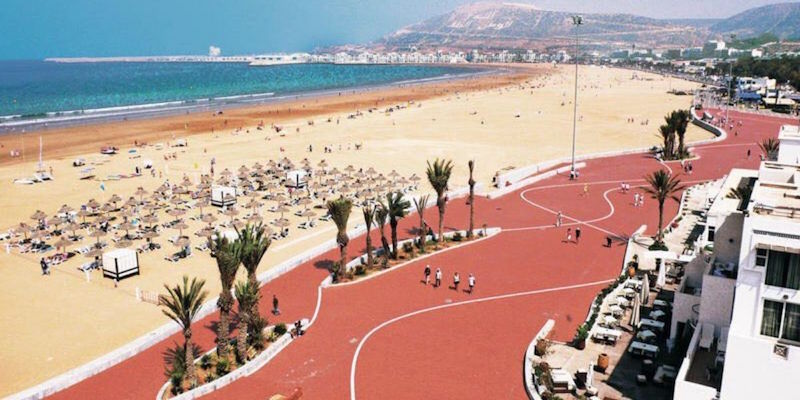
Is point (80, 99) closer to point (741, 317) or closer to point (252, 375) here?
point (252, 375)

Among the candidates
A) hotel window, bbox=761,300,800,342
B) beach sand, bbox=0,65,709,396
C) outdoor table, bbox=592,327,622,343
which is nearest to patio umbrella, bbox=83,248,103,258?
beach sand, bbox=0,65,709,396

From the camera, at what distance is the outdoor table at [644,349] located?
1976cm

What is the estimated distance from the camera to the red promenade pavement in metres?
19.0

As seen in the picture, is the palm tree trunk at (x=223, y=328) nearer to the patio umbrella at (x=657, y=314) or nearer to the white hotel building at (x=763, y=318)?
the white hotel building at (x=763, y=318)

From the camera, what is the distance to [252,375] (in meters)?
19.7

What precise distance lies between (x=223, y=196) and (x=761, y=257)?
1302 inches

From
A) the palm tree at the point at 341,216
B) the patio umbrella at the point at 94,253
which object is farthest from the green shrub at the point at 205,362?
the patio umbrella at the point at 94,253

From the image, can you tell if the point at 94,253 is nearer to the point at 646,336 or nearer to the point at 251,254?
the point at 251,254

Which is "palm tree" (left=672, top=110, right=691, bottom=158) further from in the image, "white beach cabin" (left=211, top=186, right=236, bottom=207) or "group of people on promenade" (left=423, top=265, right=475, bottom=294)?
"white beach cabin" (left=211, top=186, right=236, bottom=207)

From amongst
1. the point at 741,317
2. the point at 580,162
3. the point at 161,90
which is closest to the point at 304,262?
the point at 741,317

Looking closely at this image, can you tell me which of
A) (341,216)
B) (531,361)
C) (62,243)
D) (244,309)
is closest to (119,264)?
(62,243)

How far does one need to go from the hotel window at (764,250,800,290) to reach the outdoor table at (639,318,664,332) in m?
7.06

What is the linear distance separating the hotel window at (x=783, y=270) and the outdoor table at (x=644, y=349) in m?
5.63

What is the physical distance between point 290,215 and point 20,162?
36649 mm
